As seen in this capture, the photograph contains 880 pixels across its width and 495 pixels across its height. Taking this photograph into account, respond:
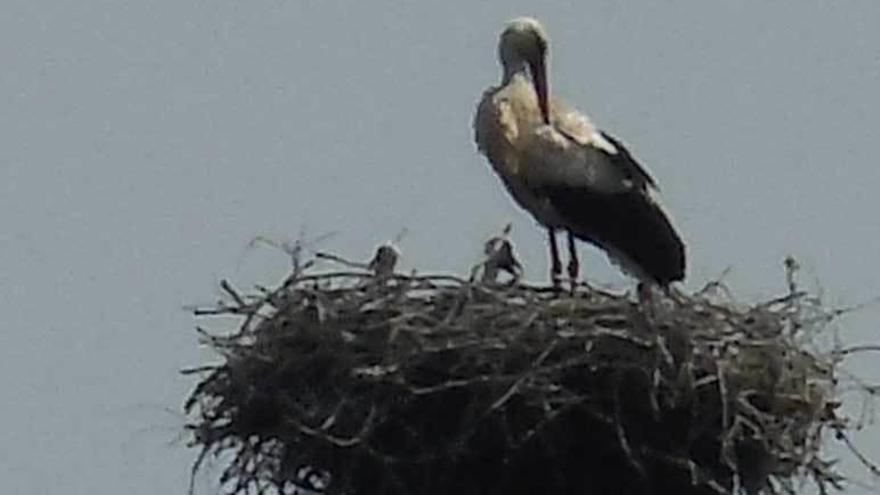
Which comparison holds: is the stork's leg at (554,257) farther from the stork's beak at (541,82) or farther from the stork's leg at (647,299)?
the stork's leg at (647,299)

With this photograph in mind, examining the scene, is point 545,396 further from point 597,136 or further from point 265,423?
point 597,136

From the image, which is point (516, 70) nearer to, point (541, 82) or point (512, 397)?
point (541, 82)

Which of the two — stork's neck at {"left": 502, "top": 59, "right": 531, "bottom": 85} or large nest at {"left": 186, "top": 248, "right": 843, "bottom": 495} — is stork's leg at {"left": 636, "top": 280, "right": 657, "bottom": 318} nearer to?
large nest at {"left": 186, "top": 248, "right": 843, "bottom": 495}

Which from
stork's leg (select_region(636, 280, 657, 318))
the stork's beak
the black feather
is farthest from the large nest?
the stork's beak

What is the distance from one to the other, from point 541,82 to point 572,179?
1.91ft

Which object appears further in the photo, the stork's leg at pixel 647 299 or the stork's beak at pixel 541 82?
the stork's beak at pixel 541 82

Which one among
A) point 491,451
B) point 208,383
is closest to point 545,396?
point 491,451

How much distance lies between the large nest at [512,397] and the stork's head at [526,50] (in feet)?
5.55

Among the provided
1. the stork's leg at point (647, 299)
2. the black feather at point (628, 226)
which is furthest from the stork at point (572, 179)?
the stork's leg at point (647, 299)

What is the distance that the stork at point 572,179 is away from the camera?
1087 cm

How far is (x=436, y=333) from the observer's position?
988 cm

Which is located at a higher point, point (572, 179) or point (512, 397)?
point (572, 179)

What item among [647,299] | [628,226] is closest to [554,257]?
[628,226]

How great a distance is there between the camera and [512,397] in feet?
31.8
